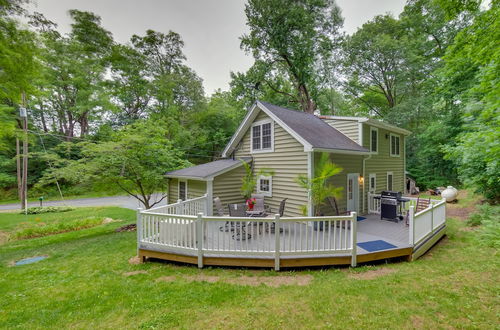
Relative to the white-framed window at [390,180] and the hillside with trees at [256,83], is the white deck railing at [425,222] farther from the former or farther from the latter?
the hillside with trees at [256,83]

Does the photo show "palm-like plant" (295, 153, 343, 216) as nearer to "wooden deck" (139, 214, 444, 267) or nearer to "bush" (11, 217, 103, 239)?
"wooden deck" (139, 214, 444, 267)

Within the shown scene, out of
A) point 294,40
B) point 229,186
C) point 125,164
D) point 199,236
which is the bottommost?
point 199,236

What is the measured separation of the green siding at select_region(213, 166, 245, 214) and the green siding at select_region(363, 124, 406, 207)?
230 inches

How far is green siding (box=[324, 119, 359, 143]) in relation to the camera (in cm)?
966

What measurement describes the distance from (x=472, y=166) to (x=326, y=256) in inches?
376

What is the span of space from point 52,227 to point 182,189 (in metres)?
6.51

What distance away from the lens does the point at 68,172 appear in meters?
8.66

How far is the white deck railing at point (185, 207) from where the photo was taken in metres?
6.19

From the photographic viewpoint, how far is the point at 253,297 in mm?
3604

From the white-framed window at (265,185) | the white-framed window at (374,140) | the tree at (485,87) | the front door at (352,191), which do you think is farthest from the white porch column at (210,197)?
the tree at (485,87)

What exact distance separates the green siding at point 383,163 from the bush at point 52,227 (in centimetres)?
1413

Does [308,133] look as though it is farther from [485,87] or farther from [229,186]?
[485,87]

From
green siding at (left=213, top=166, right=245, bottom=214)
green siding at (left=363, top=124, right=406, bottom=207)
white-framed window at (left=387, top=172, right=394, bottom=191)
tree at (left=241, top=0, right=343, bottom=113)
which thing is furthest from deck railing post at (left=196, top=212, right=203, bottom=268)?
tree at (left=241, top=0, right=343, bottom=113)

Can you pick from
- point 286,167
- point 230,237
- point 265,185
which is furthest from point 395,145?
point 230,237
